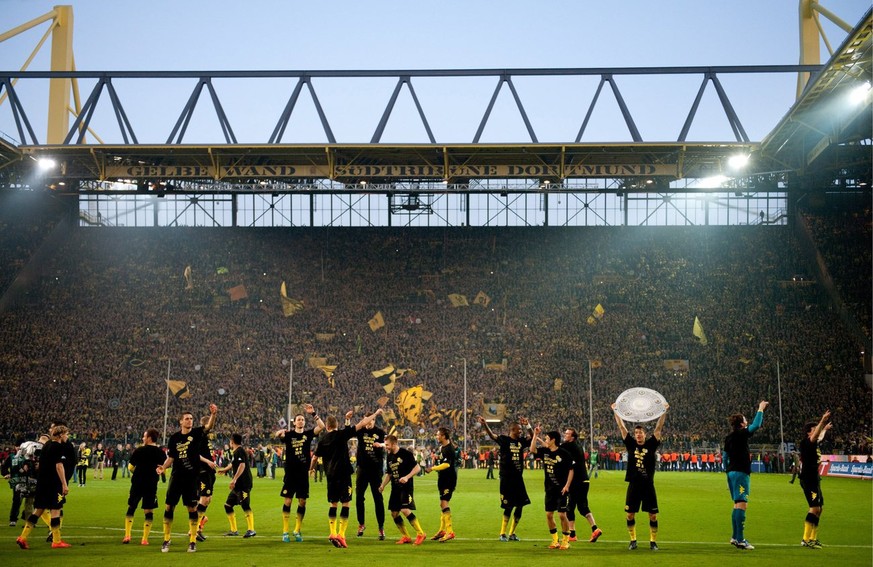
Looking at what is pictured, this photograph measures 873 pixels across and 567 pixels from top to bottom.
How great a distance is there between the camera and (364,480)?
1959 cm

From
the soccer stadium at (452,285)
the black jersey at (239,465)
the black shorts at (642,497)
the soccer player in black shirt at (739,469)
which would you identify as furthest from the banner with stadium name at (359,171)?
the black shorts at (642,497)

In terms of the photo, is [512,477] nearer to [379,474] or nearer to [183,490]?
[379,474]

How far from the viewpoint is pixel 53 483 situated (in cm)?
1844

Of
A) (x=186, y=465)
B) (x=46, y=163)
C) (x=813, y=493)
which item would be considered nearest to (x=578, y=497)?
(x=813, y=493)

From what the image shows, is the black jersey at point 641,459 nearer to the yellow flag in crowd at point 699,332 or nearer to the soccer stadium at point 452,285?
the soccer stadium at point 452,285

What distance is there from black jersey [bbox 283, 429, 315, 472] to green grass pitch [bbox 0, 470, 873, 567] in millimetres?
1421

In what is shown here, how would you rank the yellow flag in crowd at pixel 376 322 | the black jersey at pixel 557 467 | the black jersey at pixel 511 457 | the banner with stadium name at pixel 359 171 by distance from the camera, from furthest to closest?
the yellow flag in crowd at pixel 376 322, the banner with stadium name at pixel 359 171, the black jersey at pixel 511 457, the black jersey at pixel 557 467

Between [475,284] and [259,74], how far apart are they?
2836 cm

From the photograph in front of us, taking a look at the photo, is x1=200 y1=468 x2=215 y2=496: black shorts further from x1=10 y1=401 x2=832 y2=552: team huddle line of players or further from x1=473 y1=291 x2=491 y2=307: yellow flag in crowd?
x1=473 y1=291 x2=491 y2=307: yellow flag in crowd

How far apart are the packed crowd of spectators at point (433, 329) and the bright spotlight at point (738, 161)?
541 inches

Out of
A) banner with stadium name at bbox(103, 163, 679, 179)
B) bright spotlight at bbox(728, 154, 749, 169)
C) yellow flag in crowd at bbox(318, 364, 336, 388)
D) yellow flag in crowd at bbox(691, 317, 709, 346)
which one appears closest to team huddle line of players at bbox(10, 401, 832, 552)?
banner with stadium name at bbox(103, 163, 679, 179)

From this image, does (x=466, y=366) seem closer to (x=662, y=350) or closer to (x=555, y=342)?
(x=555, y=342)

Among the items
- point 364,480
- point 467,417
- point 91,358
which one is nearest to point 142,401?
point 91,358

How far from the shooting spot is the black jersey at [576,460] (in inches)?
749
